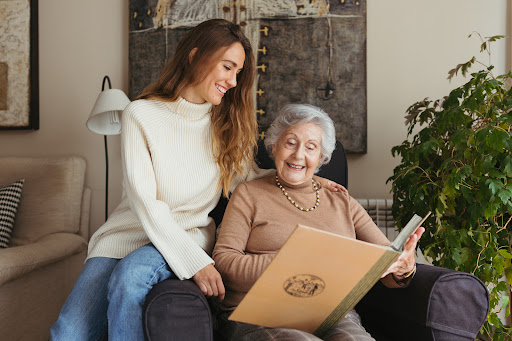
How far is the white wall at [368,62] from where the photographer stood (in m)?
2.34

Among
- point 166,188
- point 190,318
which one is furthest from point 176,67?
point 190,318

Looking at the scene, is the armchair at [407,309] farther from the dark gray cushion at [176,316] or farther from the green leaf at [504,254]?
the green leaf at [504,254]

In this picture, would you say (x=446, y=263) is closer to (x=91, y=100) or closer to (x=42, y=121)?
(x=91, y=100)

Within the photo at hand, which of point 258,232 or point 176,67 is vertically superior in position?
point 176,67

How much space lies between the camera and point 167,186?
5.21ft

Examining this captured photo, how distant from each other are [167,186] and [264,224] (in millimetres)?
348

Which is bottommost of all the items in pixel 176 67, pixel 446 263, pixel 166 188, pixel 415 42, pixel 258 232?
pixel 446 263

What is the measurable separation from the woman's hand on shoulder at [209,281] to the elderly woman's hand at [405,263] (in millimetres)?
464

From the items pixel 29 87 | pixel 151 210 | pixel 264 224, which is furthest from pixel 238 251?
pixel 29 87

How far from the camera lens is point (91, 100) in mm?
2615

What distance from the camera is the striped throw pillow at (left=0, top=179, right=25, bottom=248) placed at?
7.17 feet

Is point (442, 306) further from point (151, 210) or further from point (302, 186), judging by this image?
point (151, 210)

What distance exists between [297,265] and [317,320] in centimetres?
27

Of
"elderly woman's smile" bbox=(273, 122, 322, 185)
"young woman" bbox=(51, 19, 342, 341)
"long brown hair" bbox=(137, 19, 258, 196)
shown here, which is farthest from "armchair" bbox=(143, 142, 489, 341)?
"long brown hair" bbox=(137, 19, 258, 196)
